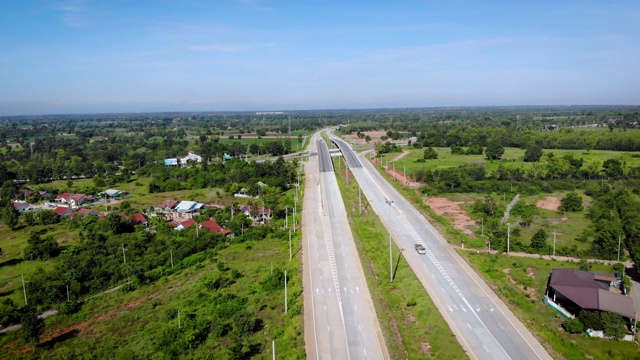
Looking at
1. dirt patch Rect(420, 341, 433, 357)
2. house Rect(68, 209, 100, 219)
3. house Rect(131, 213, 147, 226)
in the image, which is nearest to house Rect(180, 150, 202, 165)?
house Rect(68, 209, 100, 219)

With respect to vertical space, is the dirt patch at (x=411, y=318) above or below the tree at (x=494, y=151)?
below

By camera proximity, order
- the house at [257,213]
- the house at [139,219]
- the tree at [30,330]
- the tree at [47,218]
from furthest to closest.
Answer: the tree at [47,218] < the house at [257,213] < the house at [139,219] < the tree at [30,330]

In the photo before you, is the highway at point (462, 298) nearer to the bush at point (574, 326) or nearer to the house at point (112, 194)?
the bush at point (574, 326)

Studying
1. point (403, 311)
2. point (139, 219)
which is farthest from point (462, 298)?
point (139, 219)

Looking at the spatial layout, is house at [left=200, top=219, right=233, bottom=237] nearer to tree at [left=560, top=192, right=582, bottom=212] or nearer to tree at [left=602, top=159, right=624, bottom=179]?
tree at [left=560, top=192, right=582, bottom=212]

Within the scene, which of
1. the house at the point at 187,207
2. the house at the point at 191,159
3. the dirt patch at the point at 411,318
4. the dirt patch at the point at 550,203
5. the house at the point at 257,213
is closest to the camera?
the dirt patch at the point at 411,318

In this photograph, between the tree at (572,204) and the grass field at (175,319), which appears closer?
the grass field at (175,319)

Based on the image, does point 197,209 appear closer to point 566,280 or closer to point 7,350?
point 7,350

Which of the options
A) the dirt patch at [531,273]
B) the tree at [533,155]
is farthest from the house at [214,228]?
the tree at [533,155]

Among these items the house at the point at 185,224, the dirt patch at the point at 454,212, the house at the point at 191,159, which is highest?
the house at the point at 191,159

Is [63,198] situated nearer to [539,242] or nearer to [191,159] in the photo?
[191,159]
